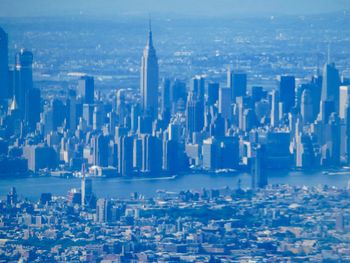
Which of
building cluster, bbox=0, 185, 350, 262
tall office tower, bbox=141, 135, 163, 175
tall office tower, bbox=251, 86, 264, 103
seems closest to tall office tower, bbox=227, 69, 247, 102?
tall office tower, bbox=251, 86, 264, 103

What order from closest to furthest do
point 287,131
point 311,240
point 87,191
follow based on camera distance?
point 311,240 < point 87,191 < point 287,131

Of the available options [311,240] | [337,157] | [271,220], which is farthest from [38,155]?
[311,240]

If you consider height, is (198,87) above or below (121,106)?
above

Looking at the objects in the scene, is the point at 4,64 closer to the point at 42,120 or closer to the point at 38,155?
the point at 42,120

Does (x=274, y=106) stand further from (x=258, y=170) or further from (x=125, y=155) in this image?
(x=258, y=170)

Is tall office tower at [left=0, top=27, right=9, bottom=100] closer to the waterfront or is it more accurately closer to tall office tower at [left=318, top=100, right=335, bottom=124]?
tall office tower at [left=318, top=100, right=335, bottom=124]

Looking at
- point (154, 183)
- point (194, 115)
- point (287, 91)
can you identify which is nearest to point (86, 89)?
point (194, 115)
